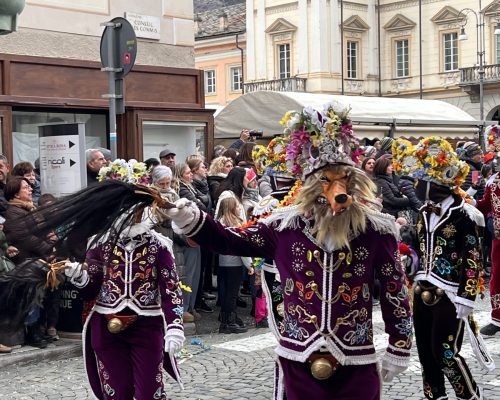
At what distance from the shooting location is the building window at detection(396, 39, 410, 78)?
51.4 meters

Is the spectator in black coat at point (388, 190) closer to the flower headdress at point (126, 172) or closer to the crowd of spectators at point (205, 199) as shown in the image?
the crowd of spectators at point (205, 199)

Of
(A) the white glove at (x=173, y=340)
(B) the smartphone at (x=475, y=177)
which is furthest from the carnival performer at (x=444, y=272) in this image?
(B) the smartphone at (x=475, y=177)

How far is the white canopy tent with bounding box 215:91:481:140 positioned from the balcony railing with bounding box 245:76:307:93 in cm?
3081

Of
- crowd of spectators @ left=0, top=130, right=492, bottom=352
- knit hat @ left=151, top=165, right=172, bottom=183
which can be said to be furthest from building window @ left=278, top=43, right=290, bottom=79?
knit hat @ left=151, top=165, right=172, bottom=183

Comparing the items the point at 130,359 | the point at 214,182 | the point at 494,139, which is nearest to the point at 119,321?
the point at 130,359

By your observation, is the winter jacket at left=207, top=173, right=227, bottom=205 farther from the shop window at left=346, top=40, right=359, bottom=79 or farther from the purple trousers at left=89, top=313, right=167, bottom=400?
the shop window at left=346, top=40, right=359, bottom=79

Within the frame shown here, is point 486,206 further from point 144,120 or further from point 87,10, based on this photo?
point 87,10

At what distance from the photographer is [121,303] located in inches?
225

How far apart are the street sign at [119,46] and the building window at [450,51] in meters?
41.5

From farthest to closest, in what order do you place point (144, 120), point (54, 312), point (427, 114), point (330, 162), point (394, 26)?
1. point (394, 26)
2. point (427, 114)
3. point (144, 120)
4. point (54, 312)
5. point (330, 162)

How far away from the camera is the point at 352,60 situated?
52.0 metres

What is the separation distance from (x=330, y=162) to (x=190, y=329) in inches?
229

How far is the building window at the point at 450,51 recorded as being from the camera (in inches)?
1929

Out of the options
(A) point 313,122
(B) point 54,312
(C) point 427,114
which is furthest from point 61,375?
(C) point 427,114
